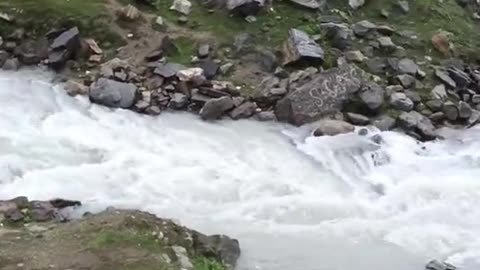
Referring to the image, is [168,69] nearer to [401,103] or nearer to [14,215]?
[401,103]

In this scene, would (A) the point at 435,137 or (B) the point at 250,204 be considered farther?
(A) the point at 435,137

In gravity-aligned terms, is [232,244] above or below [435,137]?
above

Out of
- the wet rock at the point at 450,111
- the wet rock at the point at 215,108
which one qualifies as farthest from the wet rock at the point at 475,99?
the wet rock at the point at 215,108

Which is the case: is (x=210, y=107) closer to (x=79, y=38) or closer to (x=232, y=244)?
(x=79, y=38)

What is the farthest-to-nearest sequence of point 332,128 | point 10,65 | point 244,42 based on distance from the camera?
point 244,42 < point 10,65 < point 332,128

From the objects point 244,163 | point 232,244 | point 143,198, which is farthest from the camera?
point 244,163

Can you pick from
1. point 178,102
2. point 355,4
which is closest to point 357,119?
point 178,102

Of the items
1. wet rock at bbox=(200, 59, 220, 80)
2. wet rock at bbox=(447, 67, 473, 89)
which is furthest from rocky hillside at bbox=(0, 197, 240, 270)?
wet rock at bbox=(447, 67, 473, 89)

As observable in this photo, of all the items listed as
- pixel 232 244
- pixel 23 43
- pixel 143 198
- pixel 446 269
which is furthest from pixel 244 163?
pixel 23 43

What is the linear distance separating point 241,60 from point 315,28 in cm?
141

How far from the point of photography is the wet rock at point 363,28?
14.1 metres

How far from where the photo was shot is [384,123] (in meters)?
12.4

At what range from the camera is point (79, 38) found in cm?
1340

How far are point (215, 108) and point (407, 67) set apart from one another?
10.5ft
